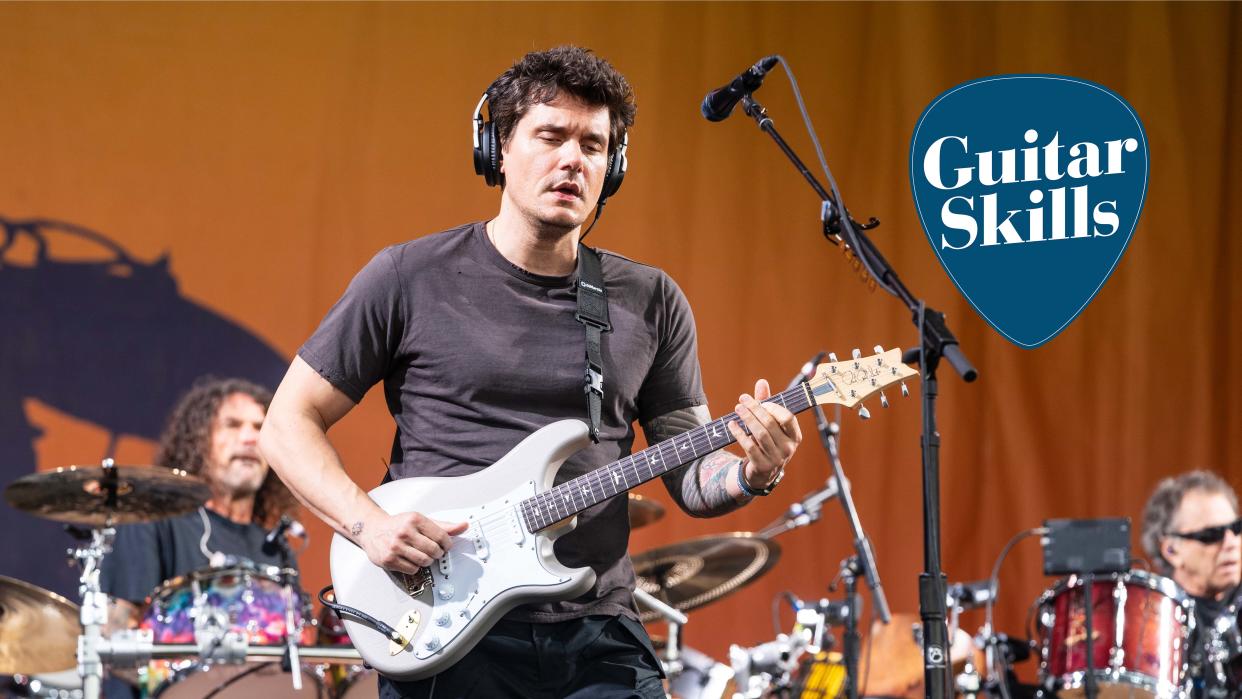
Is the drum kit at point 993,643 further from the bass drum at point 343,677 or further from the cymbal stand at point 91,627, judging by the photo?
the cymbal stand at point 91,627

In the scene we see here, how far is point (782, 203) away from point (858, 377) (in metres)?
3.93

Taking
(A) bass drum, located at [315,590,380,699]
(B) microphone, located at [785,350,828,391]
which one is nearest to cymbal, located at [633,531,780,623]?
(B) microphone, located at [785,350,828,391]

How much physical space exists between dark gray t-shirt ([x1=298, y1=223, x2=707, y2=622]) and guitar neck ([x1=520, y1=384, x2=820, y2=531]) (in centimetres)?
7

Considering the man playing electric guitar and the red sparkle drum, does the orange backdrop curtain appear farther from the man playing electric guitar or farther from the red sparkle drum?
the man playing electric guitar

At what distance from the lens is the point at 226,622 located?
15.5 ft

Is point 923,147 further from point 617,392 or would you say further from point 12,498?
point 12,498

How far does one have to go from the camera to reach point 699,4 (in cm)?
660

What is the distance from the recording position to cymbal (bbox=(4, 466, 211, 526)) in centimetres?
475

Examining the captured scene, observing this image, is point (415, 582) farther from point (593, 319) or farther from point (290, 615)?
→ point (290, 615)

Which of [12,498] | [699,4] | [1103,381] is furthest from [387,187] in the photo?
[1103,381]

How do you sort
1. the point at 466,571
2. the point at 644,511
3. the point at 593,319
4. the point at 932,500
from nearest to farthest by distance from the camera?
1. the point at 932,500
2. the point at 466,571
3. the point at 593,319
4. the point at 644,511

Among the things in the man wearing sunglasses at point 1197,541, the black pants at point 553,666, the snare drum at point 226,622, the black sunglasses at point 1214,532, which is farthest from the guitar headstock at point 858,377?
the man wearing sunglasses at point 1197,541

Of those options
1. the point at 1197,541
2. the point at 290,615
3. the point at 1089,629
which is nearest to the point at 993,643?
the point at 1089,629

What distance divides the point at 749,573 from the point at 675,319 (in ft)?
9.93
